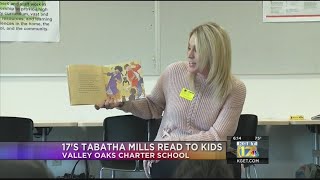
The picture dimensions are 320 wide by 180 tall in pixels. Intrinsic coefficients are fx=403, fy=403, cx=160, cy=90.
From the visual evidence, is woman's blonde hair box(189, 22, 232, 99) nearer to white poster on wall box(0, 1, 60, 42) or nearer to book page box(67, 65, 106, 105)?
book page box(67, 65, 106, 105)

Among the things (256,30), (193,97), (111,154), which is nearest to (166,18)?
(256,30)

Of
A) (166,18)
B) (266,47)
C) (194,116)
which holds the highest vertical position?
(166,18)

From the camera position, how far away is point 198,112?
2.01 metres

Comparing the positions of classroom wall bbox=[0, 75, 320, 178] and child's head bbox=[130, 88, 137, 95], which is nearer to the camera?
child's head bbox=[130, 88, 137, 95]

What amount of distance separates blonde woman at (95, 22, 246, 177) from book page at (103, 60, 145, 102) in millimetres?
50

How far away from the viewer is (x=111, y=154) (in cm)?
187

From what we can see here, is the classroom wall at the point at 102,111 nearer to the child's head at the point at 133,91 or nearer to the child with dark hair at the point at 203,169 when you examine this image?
the child's head at the point at 133,91

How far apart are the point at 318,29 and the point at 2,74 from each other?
3.29m

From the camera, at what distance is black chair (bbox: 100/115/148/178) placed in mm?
3375

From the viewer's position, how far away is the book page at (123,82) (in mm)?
2094

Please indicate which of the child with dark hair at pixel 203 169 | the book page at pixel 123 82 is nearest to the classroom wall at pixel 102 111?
the book page at pixel 123 82

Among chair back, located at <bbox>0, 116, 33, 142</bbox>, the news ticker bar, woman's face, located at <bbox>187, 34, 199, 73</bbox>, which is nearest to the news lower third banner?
the news ticker bar

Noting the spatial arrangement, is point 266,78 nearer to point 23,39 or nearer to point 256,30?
point 256,30

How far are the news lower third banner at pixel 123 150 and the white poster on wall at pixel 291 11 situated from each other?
8.65ft
